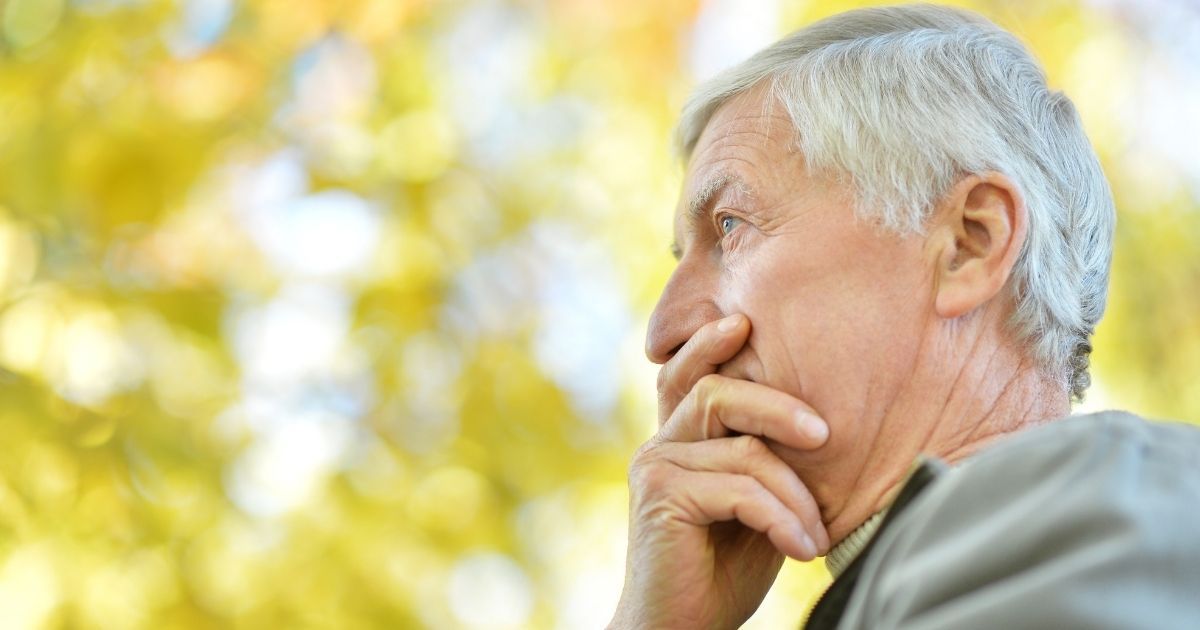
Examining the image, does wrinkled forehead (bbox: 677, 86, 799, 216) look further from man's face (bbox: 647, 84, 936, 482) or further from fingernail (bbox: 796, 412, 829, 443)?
fingernail (bbox: 796, 412, 829, 443)

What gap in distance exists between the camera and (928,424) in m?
1.32

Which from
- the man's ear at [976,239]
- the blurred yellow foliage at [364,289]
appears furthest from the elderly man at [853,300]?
the blurred yellow foliage at [364,289]

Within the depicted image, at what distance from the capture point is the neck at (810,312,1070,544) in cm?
132

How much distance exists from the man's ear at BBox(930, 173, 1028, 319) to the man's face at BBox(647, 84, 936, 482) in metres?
0.02

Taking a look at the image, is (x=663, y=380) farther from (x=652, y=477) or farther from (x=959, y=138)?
(x=959, y=138)

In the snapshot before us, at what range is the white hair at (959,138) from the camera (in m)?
1.37

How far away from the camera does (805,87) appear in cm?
148

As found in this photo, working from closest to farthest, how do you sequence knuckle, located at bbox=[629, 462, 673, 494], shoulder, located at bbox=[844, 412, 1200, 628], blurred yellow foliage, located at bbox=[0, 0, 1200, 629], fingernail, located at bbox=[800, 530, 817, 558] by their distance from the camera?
shoulder, located at bbox=[844, 412, 1200, 628]
fingernail, located at bbox=[800, 530, 817, 558]
knuckle, located at bbox=[629, 462, 673, 494]
blurred yellow foliage, located at bbox=[0, 0, 1200, 629]

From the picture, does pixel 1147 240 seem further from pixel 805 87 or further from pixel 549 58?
pixel 805 87

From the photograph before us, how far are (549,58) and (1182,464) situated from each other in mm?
2101

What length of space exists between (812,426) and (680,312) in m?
0.27

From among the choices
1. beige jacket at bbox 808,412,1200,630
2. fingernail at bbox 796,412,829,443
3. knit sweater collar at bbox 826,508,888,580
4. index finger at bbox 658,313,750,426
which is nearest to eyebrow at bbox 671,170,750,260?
index finger at bbox 658,313,750,426

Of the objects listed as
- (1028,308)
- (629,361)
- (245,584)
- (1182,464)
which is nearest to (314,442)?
(245,584)

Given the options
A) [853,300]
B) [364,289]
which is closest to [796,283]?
[853,300]
